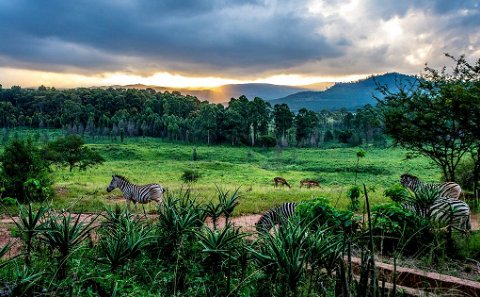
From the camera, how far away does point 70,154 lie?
38.7 metres

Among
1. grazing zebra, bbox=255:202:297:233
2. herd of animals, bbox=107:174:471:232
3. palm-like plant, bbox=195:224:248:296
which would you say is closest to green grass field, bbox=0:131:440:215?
herd of animals, bbox=107:174:471:232

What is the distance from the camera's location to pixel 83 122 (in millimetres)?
99188

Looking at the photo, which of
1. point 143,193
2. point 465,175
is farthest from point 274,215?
point 465,175

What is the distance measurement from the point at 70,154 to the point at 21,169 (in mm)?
24391

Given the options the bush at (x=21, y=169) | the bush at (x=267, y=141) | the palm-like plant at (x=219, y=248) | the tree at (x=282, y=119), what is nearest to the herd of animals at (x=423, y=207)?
the palm-like plant at (x=219, y=248)

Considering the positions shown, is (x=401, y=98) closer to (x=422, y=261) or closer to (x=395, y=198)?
(x=395, y=198)

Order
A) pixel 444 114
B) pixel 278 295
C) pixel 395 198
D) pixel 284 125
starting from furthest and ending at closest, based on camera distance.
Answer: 1. pixel 284 125
2. pixel 444 114
3. pixel 395 198
4. pixel 278 295

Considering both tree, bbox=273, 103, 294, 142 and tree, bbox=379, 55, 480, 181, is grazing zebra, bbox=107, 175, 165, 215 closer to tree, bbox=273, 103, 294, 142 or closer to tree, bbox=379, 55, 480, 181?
tree, bbox=379, 55, 480, 181

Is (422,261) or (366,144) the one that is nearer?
(422,261)

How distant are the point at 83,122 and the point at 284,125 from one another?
53028mm

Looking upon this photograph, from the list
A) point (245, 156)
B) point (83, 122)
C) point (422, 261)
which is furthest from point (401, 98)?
point (83, 122)

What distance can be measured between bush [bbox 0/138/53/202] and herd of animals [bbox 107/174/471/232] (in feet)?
10.2

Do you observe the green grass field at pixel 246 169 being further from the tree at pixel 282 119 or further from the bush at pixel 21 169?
the tree at pixel 282 119

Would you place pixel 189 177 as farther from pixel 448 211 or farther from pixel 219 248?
pixel 219 248
